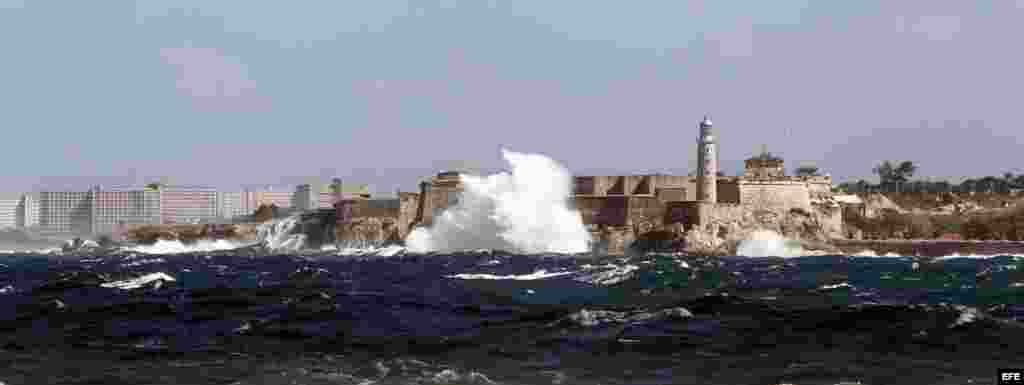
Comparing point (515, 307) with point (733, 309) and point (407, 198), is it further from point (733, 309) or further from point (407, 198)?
point (407, 198)

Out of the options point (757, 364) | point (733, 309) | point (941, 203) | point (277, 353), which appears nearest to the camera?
point (757, 364)

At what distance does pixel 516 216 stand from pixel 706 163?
11.9 m

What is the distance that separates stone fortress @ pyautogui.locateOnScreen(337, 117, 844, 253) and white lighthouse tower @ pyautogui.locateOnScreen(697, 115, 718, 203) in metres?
0.06

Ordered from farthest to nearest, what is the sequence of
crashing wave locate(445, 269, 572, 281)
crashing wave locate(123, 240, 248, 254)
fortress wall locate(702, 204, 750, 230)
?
1. crashing wave locate(123, 240, 248, 254)
2. fortress wall locate(702, 204, 750, 230)
3. crashing wave locate(445, 269, 572, 281)

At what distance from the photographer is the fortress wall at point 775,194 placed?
73.2m

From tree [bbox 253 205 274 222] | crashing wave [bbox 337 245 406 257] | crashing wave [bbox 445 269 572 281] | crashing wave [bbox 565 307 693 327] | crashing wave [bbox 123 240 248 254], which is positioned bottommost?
crashing wave [bbox 123 240 248 254]

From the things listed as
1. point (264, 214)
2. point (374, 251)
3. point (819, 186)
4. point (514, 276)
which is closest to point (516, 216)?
point (374, 251)

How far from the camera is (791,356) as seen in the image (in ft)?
55.0

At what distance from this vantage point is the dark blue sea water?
622 inches

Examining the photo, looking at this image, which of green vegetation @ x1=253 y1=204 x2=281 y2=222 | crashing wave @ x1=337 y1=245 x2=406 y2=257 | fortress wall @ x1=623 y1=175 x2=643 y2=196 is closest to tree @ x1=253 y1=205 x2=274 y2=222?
green vegetation @ x1=253 y1=204 x2=281 y2=222

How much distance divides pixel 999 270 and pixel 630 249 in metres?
29.8

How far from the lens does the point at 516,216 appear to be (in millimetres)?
68812

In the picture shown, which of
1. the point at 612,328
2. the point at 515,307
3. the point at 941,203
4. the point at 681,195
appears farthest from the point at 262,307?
the point at 941,203

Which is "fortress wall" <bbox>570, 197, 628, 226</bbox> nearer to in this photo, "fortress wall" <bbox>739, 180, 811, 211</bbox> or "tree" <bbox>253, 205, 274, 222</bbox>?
"fortress wall" <bbox>739, 180, 811, 211</bbox>
